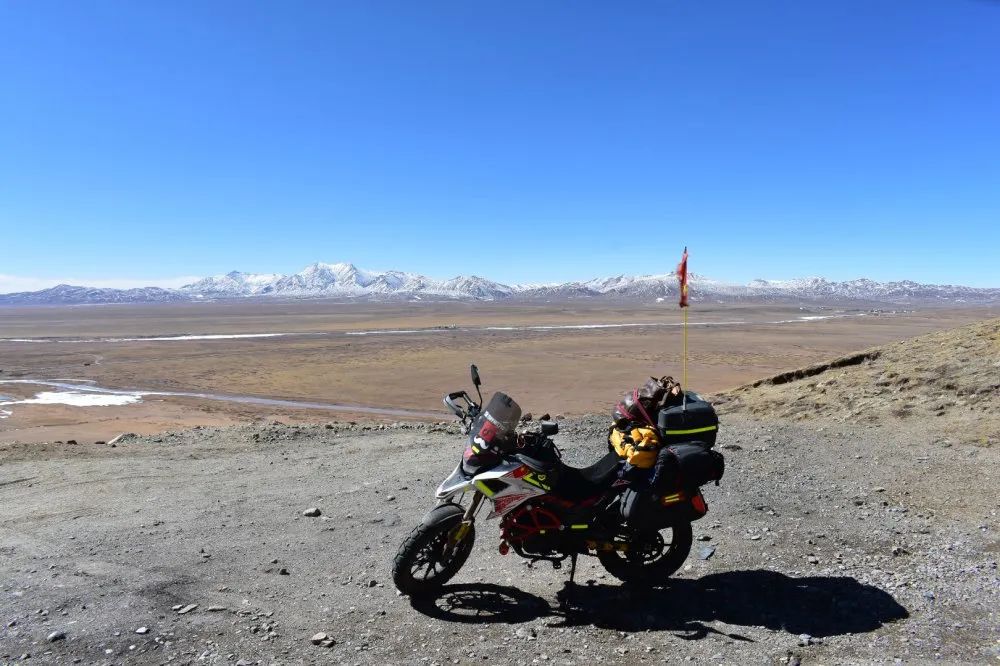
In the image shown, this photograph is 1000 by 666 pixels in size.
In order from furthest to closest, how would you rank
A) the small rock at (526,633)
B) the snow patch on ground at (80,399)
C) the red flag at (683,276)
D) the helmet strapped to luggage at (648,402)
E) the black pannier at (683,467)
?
the snow patch on ground at (80,399) → the red flag at (683,276) → the helmet strapped to luggage at (648,402) → the black pannier at (683,467) → the small rock at (526,633)

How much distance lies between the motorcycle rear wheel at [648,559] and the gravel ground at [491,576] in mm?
130

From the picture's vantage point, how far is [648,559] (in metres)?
4.93

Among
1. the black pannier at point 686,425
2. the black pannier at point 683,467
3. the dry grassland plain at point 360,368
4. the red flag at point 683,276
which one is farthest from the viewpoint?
the dry grassland plain at point 360,368

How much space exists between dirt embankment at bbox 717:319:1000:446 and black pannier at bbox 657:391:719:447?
5.32m

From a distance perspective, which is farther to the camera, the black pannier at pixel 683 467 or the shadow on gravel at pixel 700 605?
the black pannier at pixel 683 467

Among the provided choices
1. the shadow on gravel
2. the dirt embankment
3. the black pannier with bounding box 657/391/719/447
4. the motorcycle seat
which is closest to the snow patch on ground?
the dirt embankment

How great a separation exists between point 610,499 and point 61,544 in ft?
17.8

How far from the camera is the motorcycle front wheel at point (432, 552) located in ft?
15.1

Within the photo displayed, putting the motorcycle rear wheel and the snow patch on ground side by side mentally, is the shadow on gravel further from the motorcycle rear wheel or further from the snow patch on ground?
the snow patch on ground

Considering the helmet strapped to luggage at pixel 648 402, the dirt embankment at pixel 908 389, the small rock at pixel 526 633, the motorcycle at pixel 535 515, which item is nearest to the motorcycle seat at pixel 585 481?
the motorcycle at pixel 535 515

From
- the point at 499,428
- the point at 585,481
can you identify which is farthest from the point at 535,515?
the point at 499,428

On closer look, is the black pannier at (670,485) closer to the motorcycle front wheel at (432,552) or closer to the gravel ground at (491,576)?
the gravel ground at (491,576)

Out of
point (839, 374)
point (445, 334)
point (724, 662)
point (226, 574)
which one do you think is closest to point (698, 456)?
point (724, 662)

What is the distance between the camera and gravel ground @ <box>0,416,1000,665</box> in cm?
396
